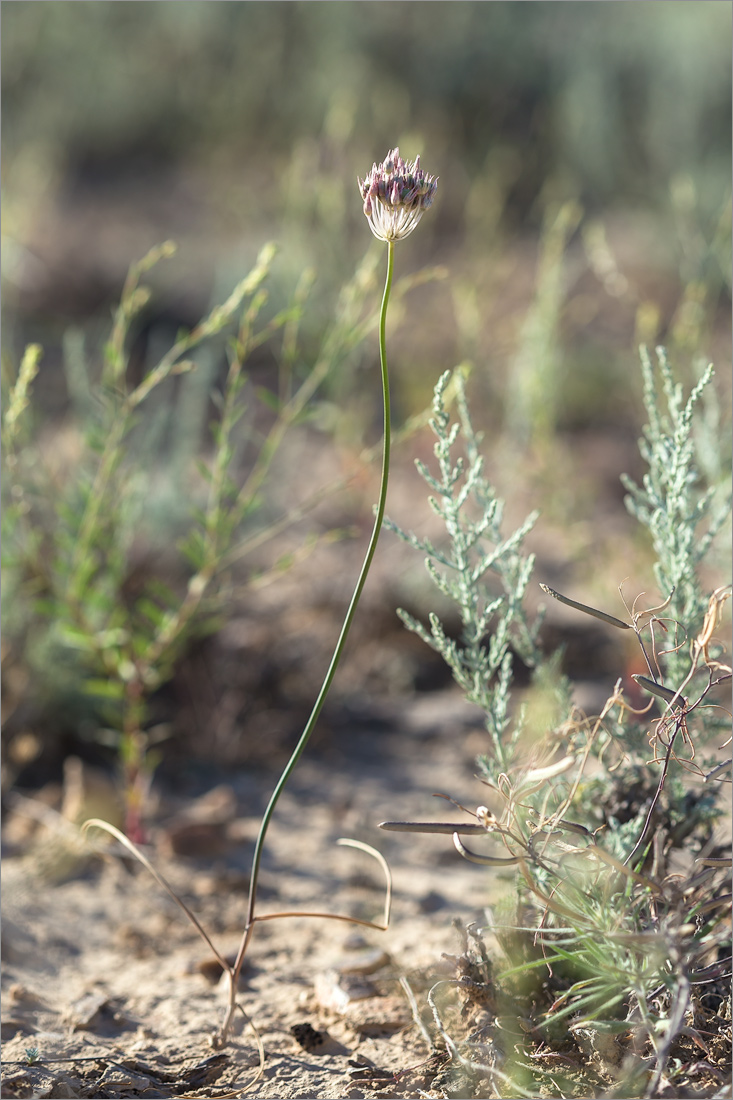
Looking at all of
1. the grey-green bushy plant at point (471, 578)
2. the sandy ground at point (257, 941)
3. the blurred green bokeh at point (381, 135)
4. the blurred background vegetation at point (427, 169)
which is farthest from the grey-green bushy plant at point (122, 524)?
the blurred green bokeh at point (381, 135)

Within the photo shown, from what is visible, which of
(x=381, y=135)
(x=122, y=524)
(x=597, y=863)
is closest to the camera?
(x=597, y=863)

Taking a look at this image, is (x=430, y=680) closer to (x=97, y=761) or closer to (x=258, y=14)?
(x=97, y=761)

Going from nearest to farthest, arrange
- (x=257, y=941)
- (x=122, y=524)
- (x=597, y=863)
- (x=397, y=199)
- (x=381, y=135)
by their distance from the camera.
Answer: (x=397, y=199), (x=597, y=863), (x=257, y=941), (x=122, y=524), (x=381, y=135)

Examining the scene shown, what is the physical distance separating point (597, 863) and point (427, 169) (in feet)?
20.7

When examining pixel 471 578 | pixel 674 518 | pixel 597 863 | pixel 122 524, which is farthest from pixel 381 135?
pixel 597 863

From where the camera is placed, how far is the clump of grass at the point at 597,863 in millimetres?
1035

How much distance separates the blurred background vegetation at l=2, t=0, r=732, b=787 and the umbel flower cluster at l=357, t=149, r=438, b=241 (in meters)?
1.96

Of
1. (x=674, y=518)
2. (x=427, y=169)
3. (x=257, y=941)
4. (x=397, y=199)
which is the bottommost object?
(x=257, y=941)

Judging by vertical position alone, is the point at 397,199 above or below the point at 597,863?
above

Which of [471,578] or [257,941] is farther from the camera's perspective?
[257,941]

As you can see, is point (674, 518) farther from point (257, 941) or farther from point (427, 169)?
point (427, 169)

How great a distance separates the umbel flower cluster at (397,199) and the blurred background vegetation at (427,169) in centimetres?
196

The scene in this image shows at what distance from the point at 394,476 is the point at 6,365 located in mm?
2275

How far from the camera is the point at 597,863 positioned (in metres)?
1.21
